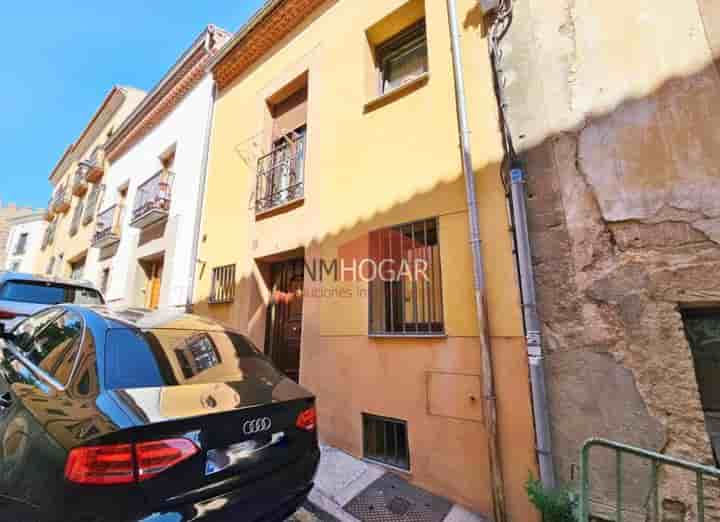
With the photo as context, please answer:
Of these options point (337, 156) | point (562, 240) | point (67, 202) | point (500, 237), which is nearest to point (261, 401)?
point (500, 237)

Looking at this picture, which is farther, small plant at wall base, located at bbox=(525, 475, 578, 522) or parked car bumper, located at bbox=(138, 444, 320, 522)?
small plant at wall base, located at bbox=(525, 475, 578, 522)

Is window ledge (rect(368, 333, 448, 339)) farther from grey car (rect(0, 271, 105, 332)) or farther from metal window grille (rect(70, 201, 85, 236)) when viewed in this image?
metal window grille (rect(70, 201, 85, 236))

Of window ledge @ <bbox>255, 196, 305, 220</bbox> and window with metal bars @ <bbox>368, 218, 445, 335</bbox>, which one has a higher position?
window ledge @ <bbox>255, 196, 305, 220</bbox>

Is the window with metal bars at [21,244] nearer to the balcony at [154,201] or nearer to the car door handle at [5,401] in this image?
the balcony at [154,201]

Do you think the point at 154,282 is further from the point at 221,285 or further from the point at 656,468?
the point at 656,468

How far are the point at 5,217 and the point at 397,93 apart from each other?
43.7 metres

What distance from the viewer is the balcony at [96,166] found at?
1271 centimetres

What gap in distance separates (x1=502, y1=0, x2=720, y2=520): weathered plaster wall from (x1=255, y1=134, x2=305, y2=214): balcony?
3.65m

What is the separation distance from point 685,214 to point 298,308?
14.8 ft

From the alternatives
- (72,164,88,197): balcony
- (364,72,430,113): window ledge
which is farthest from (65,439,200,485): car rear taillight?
(72,164,88,197): balcony

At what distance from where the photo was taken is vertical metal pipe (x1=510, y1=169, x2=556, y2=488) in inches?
100

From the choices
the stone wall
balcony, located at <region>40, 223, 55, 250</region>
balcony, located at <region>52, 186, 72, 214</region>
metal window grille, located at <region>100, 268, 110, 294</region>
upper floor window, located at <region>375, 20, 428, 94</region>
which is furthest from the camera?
the stone wall

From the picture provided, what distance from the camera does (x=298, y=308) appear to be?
5105 mm

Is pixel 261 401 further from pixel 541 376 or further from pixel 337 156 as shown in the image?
pixel 337 156
